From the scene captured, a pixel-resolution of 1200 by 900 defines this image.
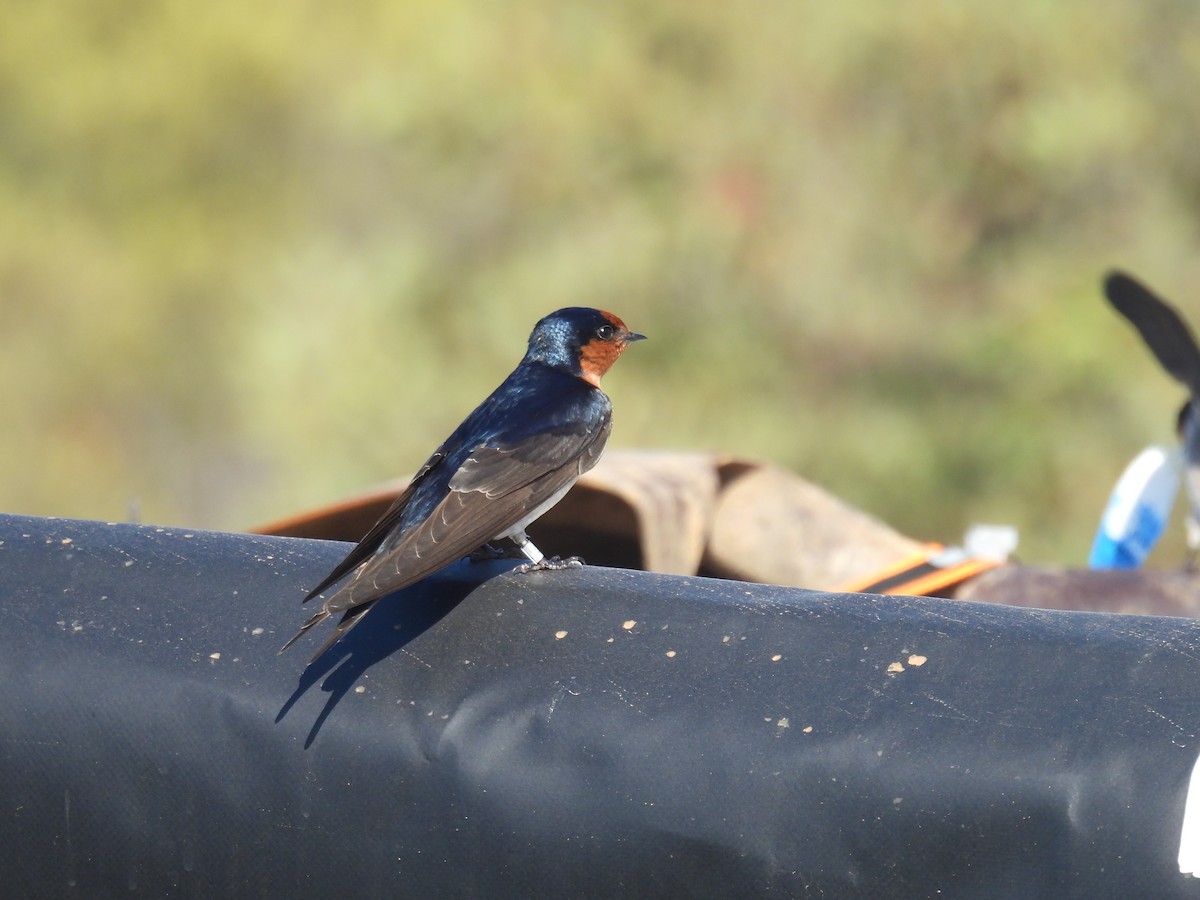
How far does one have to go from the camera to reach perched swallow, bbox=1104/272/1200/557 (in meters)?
5.74

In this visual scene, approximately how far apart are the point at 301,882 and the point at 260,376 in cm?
884

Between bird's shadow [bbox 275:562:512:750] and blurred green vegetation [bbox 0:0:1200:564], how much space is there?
23.5ft

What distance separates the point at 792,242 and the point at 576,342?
6.92 meters

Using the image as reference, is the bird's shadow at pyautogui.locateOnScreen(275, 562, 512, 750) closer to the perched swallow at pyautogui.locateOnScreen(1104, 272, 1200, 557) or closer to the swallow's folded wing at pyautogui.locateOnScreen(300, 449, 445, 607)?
the swallow's folded wing at pyautogui.locateOnScreen(300, 449, 445, 607)

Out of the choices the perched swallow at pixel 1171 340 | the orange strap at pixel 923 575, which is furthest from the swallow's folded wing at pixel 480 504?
the perched swallow at pixel 1171 340

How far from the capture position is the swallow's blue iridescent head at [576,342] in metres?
2.51

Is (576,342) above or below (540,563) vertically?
above

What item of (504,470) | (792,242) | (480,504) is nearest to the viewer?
(480,504)

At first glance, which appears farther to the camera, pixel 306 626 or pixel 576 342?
pixel 576 342

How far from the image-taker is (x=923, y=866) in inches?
45.5

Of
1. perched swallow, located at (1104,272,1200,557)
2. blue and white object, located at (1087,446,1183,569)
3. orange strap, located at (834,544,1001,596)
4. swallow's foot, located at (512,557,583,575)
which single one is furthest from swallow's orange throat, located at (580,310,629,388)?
perched swallow, located at (1104,272,1200,557)

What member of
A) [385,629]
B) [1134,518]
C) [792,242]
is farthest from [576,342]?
[792,242]

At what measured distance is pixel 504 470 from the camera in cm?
193

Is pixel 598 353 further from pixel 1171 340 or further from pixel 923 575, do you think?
pixel 1171 340
